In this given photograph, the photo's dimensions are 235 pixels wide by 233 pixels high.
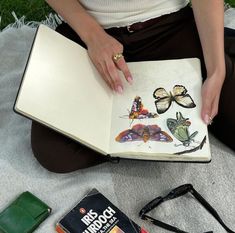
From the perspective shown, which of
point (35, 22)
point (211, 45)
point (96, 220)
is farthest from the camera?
point (35, 22)

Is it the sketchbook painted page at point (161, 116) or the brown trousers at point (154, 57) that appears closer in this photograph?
the sketchbook painted page at point (161, 116)

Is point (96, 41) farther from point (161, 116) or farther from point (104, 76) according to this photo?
point (161, 116)

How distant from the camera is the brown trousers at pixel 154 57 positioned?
3.38 ft

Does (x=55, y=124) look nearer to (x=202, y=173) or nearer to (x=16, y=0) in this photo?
(x=202, y=173)

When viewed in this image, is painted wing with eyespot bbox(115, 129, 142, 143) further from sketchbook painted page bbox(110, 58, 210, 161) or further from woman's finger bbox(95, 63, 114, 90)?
woman's finger bbox(95, 63, 114, 90)

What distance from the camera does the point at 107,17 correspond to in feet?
3.58

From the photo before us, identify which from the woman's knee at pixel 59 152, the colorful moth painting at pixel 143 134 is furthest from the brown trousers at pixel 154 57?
the colorful moth painting at pixel 143 134

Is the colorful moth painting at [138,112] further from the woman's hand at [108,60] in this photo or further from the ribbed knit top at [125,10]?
the ribbed knit top at [125,10]

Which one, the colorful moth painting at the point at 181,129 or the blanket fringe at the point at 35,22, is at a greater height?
the blanket fringe at the point at 35,22

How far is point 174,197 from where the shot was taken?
1.01 m

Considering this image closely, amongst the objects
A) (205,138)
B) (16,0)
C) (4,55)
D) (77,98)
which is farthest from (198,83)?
(16,0)

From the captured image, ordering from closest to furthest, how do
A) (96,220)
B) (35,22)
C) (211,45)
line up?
(96,220) < (211,45) < (35,22)

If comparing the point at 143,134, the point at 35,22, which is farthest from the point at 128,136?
the point at 35,22

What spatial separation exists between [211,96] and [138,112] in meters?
0.16
